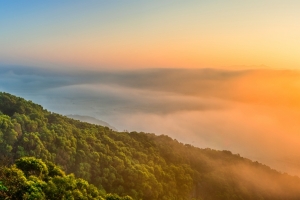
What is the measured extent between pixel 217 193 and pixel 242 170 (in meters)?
22.3

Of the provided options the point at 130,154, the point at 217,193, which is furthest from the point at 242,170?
the point at 130,154

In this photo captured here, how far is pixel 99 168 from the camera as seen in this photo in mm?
57125

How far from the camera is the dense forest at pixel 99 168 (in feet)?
106

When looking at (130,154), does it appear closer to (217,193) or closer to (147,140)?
(147,140)

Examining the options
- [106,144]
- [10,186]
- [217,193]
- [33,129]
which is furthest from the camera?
[217,193]

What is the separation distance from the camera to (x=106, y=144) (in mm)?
67625

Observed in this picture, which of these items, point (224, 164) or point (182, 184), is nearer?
point (182, 184)

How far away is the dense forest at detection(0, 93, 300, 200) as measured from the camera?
1271 inches

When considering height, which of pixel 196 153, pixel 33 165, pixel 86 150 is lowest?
pixel 33 165

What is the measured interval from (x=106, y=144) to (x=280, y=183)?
2600 inches

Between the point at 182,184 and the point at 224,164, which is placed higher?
the point at 224,164

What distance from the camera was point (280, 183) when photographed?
97.8m

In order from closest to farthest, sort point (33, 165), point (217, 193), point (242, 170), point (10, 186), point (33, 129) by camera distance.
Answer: point (10, 186) < point (33, 165) < point (33, 129) < point (217, 193) < point (242, 170)

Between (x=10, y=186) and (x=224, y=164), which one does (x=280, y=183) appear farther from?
(x=10, y=186)
